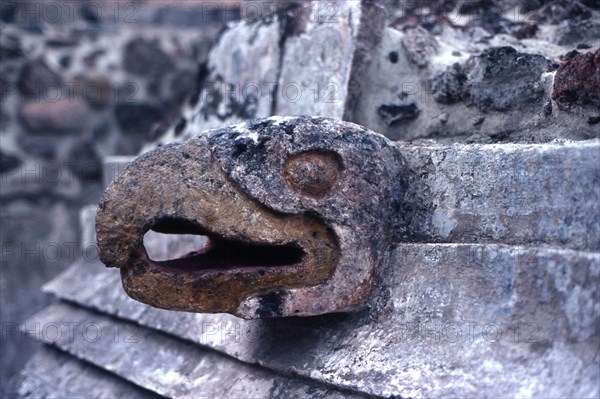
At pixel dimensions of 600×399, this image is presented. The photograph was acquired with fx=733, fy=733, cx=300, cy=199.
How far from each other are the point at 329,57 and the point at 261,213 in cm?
68

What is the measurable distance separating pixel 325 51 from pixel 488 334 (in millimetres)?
935

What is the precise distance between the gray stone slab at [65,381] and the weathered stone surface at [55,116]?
1.38 metres

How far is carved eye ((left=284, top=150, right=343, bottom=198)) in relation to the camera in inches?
54.0

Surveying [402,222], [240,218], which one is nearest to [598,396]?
[402,222]

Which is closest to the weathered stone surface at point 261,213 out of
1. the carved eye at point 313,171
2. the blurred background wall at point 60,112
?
the carved eye at point 313,171

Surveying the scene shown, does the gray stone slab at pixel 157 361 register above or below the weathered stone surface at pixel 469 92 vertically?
below

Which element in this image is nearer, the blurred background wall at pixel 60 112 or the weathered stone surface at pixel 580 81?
the weathered stone surface at pixel 580 81

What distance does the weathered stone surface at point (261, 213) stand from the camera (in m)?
1.35

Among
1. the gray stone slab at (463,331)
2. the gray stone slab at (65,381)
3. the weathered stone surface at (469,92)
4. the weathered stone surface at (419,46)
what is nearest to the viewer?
the gray stone slab at (463,331)

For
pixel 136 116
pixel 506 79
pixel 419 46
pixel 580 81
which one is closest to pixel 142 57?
pixel 136 116

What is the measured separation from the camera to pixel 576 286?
1.17m

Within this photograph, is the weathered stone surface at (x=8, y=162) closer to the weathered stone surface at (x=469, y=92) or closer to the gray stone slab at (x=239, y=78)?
the gray stone slab at (x=239, y=78)

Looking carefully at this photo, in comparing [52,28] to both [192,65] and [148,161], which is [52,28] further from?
[148,161]

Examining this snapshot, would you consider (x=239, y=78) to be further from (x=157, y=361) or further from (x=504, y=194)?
(x=504, y=194)
